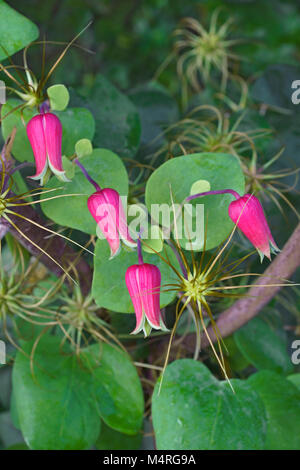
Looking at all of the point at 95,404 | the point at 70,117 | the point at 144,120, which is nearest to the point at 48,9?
the point at 144,120

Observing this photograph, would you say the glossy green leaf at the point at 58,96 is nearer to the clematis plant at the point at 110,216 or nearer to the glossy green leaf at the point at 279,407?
the clematis plant at the point at 110,216

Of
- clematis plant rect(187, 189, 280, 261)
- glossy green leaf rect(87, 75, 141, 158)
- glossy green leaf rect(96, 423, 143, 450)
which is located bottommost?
glossy green leaf rect(96, 423, 143, 450)

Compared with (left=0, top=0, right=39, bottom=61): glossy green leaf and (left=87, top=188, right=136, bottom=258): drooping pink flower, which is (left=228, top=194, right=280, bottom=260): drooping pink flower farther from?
(left=0, top=0, right=39, bottom=61): glossy green leaf

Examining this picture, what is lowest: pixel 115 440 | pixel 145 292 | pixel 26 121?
pixel 115 440

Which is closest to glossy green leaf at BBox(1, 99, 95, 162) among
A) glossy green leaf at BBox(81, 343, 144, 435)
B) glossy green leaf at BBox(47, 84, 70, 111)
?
glossy green leaf at BBox(47, 84, 70, 111)

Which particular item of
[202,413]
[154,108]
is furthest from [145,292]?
[154,108]

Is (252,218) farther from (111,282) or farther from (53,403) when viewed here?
(53,403)
